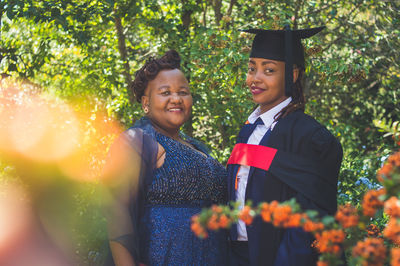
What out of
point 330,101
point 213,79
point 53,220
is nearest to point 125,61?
point 213,79

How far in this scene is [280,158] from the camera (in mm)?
2094

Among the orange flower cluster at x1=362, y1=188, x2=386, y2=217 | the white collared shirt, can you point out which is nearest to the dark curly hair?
the white collared shirt

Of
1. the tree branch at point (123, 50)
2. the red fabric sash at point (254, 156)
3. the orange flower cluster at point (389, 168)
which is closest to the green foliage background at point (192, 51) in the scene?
the tree branch at point (123, 50)

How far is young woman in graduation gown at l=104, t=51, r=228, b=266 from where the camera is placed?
84.4 inches

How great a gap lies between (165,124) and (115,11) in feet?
10.6

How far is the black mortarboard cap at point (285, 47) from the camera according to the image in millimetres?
2252

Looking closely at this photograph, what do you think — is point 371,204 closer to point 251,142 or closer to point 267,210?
point 267,210

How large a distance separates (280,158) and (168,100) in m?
0.73

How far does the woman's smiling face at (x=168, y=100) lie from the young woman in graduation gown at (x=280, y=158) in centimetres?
39

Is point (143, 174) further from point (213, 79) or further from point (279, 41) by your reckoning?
point (213, 79)

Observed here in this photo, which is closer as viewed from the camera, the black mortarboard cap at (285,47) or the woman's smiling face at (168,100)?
the black mortarboard cap at (285,47)

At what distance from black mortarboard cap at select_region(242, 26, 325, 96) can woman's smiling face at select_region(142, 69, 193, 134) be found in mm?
454

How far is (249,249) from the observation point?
83.4 inches

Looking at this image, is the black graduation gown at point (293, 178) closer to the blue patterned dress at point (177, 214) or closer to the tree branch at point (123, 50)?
the blue patterned dress at point (177, 214)
